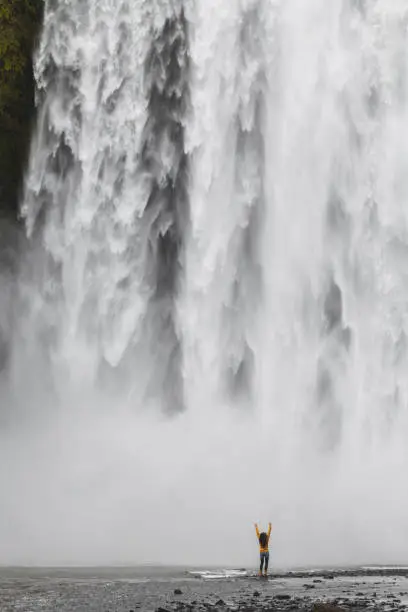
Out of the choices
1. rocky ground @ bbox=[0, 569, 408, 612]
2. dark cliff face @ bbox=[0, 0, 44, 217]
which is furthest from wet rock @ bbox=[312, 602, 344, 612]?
dark cliff face @ bbox=[0, 0, 44, 217]

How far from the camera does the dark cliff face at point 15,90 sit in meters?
35.5

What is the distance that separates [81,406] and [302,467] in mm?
Result: 7010

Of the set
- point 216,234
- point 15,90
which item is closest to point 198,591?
point 216,234

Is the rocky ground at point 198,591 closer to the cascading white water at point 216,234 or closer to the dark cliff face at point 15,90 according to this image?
the cascading white water at point 216,234

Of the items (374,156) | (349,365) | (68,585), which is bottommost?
(68,585)

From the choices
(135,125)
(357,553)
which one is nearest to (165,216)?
(135,125)

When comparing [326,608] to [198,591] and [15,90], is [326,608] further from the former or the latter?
[15,90]

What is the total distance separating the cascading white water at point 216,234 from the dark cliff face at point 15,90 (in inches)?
29.9

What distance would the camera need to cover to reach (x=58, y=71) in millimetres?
35125

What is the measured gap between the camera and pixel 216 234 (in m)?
34.3

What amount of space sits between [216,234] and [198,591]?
1553 centimetres

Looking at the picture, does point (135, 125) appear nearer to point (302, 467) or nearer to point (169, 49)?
point (169, 49)

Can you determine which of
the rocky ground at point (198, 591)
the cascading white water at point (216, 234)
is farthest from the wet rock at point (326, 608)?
the cascading white water at point (216, 234)

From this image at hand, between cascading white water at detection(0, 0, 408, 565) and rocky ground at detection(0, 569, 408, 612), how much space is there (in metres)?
9.02
